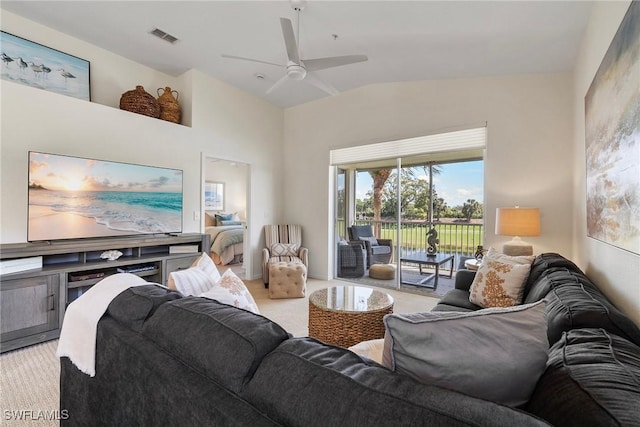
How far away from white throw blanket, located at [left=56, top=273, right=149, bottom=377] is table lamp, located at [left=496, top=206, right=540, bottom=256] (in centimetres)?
332

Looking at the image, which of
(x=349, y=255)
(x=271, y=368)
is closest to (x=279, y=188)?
(x=349, y=255)

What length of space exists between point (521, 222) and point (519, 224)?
3cm

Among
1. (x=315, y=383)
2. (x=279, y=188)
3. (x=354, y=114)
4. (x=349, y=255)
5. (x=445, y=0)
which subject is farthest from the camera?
(x=279, y=188)

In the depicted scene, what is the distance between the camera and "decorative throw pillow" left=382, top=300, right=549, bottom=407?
27.9 inches

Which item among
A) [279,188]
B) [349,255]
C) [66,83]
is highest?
[66,83]

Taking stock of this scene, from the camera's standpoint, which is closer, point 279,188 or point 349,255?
point 349,255

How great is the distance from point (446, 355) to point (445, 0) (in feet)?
9.17

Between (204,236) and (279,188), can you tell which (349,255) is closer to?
(279,188)

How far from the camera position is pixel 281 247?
4.89 m

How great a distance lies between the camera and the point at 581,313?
3.67 feet

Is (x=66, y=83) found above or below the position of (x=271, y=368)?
above

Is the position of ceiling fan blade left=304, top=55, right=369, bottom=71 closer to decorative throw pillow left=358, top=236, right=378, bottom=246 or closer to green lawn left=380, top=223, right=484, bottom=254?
green lawn left=380, top=223, right=484, bottom=254

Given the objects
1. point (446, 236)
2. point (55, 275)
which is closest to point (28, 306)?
point (55, 275)

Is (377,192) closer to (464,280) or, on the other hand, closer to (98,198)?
(464,280)
